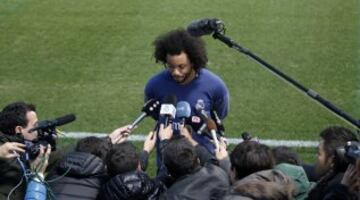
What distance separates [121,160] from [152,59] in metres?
5.86

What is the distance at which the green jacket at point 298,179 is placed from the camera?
538cm

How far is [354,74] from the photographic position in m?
10.7

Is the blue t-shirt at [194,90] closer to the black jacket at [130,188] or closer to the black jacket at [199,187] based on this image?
the black jacket at [199,187]

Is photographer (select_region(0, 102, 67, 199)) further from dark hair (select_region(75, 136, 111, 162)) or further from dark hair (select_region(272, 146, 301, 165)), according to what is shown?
dark hair (select_region(272, 146, 301, 165))

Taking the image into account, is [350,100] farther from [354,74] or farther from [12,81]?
[12,81]

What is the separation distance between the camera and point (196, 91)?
245 inches

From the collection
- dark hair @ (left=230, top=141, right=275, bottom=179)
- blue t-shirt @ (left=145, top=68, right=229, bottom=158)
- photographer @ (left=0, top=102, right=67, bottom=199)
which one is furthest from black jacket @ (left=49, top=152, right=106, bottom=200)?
blue t-shirt @ (left=145, top=68, right=229, bottom=158)

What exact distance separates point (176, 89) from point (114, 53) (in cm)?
547

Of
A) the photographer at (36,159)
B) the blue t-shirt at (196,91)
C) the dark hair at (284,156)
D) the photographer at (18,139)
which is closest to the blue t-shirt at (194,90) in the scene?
the blue t-shirt at (196,91)

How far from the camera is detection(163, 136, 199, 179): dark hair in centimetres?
528

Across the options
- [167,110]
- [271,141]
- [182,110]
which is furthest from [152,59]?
[167,110]

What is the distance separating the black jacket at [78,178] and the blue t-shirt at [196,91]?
1.06m

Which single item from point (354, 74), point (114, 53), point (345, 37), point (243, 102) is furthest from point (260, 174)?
point (345, 37)

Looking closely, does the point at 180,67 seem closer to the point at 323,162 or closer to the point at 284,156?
the point at 284,156
